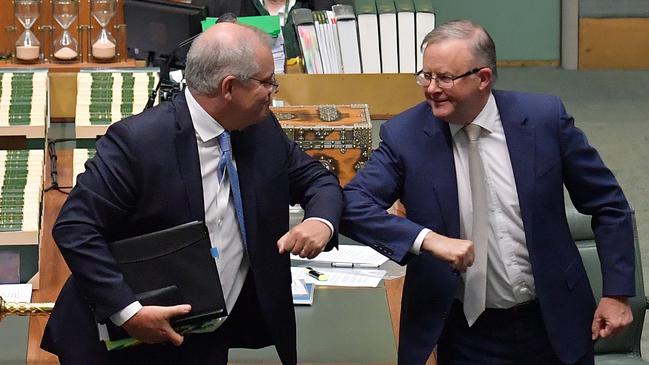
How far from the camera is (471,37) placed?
2.71 m

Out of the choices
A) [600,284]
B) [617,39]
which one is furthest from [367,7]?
[617,39]

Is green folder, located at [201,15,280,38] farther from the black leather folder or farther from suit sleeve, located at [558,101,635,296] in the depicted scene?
the black leather folder

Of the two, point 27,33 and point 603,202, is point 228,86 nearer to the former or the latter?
point 603,202

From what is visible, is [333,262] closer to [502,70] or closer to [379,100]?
[379,100]

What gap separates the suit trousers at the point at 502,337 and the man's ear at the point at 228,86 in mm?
731

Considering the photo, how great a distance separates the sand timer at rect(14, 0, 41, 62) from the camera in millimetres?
4688

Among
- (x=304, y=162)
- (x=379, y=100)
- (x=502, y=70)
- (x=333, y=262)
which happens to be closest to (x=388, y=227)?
(x=304, y=162)

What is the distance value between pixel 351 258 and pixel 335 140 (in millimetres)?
490

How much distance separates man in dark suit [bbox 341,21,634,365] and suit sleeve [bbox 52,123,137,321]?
544 millimetres

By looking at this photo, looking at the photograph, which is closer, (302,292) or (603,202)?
(603,202)

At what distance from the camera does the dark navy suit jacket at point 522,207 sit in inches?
109

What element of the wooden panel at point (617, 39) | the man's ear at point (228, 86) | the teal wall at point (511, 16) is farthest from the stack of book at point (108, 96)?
the wooden panel at point (617, 39)

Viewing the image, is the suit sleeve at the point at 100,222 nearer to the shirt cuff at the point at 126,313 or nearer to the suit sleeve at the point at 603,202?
the shirt cuff at the point at 126,313

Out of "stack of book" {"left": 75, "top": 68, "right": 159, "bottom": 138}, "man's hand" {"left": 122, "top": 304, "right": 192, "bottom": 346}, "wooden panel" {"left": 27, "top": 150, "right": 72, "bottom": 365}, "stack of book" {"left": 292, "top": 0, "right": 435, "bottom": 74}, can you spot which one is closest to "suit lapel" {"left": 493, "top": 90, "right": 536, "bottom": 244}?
"man's hand" {"left": 122, "top": 304, "right": 192, "bottom": 346}
